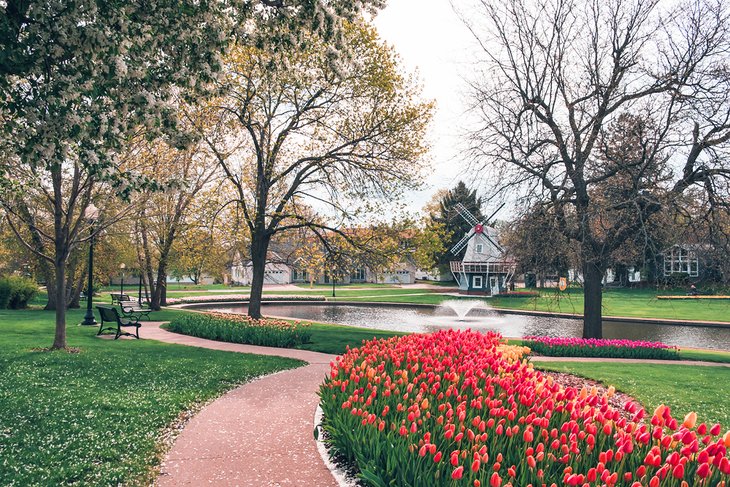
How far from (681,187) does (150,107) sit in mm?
15480

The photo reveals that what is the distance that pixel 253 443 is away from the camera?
6723mm

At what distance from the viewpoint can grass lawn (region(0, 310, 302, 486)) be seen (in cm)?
583

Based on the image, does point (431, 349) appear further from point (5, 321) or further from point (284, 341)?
point (5, 321)

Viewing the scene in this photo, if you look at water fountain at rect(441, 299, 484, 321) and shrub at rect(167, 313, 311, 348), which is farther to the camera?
water fountain at rect(441, 299, 484, 321)

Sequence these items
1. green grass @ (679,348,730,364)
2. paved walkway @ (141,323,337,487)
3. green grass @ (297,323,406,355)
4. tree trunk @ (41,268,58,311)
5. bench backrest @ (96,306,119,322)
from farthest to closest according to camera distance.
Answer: tree trunk @ (41,268,58,311)
green grass @ (679,348,730,364)
bench backrest @ (96,306,119,322)
green grass @ (297,323,406,355)
paved walkway @ (141,323,337,487)

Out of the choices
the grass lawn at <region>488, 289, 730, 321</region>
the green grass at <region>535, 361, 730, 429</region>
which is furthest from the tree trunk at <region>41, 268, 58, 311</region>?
the grass lawn at <region>488, 289, 730, 321</region>

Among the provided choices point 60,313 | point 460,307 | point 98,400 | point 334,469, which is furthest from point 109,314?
point 460,307

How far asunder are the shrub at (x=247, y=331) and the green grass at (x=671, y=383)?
23.6 feet

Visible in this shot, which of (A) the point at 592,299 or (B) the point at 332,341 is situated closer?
(B) the point at 332,341

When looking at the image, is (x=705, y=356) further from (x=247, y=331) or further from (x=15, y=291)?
(x=15, y=291)

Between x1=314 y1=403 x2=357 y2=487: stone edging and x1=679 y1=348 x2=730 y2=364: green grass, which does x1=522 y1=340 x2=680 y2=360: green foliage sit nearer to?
x1=679 y1=348 x2=730 y2=364: green grass

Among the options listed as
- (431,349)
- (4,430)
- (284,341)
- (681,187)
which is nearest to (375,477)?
(431,349)

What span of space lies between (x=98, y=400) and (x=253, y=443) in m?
3.25

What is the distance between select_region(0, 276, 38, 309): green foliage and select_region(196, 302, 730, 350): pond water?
11.5 m
